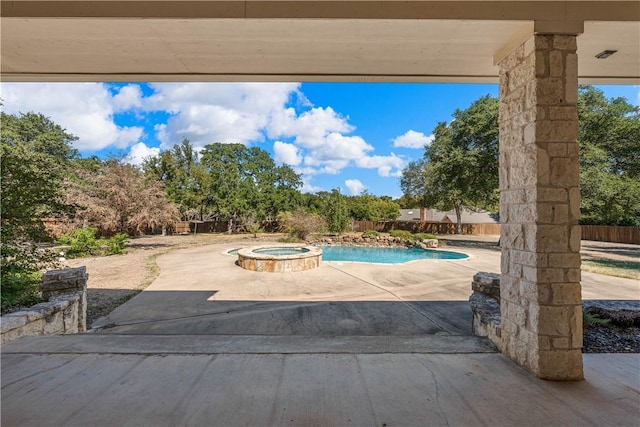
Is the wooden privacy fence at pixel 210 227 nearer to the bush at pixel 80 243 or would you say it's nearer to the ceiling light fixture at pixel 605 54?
the bush at pixel 80 243

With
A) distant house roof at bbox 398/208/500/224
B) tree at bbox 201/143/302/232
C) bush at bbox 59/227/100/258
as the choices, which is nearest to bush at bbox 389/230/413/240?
tree at bbox 201/143/302/232

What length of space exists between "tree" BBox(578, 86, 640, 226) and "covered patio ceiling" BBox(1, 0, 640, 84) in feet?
34.9

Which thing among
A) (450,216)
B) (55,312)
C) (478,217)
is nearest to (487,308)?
(55,312)

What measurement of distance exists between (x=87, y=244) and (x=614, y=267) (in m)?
18.5

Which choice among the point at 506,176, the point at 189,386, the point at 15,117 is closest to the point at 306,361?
the point at 189,386

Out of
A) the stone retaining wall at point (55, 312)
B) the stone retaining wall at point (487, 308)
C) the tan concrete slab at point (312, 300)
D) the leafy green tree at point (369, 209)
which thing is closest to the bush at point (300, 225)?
the leafy green tree at point (369, 209)

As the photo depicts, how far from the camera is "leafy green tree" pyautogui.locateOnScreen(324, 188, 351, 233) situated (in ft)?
60.3

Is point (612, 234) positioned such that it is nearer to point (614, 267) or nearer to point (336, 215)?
point (614, 267)

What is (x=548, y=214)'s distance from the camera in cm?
207

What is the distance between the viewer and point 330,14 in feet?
6.97

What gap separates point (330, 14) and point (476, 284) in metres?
3.95

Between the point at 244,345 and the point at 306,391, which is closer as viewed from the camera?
the point at 306,391

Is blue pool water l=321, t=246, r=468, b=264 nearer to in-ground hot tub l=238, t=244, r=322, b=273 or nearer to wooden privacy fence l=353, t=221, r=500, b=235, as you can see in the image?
in-ground hot tub l=238, t=244, r=322, b=273

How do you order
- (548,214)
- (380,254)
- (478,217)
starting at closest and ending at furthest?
(548,214)
(380,254)
(478,217)
